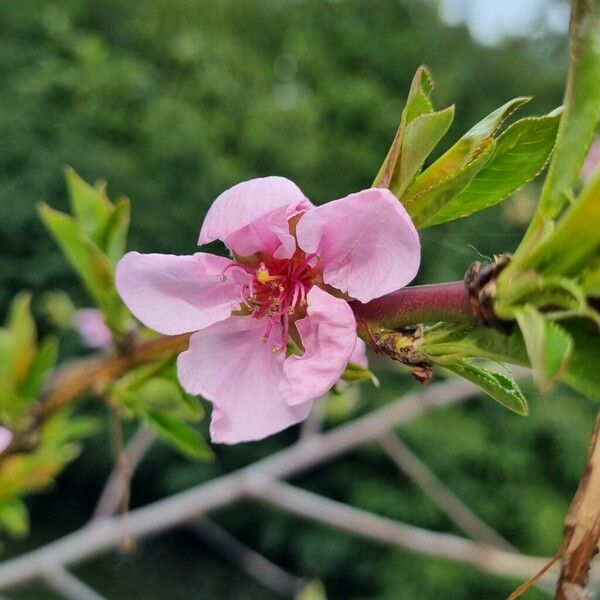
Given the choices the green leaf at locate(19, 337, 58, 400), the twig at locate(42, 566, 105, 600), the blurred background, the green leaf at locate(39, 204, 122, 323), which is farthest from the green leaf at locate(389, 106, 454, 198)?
the blurred background

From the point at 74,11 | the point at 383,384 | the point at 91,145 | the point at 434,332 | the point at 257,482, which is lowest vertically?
the point at 383,384

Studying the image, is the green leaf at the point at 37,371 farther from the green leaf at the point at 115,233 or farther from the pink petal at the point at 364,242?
Result: the pink petal at the point at 364,242

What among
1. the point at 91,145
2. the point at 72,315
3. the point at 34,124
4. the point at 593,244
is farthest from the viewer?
the point at 91,145

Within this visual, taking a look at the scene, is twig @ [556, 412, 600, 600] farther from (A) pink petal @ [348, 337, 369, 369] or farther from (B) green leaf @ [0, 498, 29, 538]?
(B) green leaf @ [0, 498, 29, 538]

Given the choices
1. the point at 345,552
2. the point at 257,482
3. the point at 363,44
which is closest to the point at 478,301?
the point at 257,482

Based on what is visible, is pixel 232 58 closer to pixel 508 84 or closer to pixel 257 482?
pixel 508 84

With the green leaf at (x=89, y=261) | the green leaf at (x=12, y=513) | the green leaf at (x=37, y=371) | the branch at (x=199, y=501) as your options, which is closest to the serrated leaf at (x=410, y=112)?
the green leaf at (x=89, y=261)

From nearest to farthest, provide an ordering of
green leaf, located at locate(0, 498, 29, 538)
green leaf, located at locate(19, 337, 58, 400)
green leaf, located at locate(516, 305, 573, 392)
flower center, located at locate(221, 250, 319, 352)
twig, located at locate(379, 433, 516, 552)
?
green leaf, located at locate(516, 305, 573, 392) < flower center, located at locate(221, 250, 319, 352) < green leaf, located at locate(19, 337, 58, 400) < green leaf, located at locate(0, 498, 29, 538) < twig, located at locate(379, 433, 516, 552)
